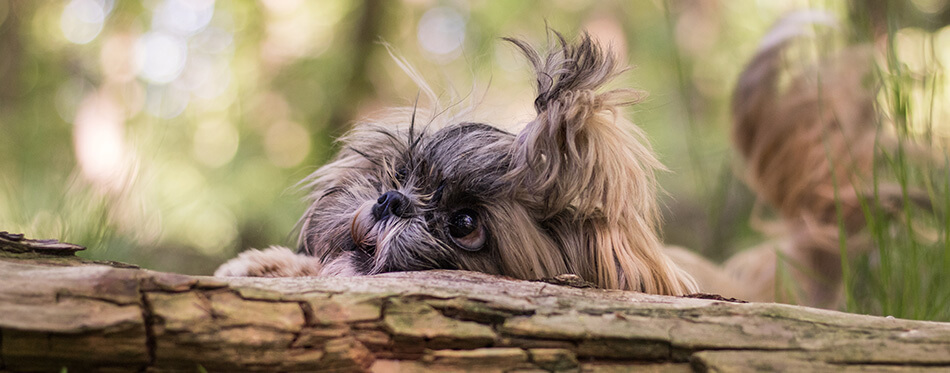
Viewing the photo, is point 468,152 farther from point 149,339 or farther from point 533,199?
point 149,339

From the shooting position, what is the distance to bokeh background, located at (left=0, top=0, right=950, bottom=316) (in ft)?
15.2

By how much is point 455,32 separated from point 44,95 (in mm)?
3540

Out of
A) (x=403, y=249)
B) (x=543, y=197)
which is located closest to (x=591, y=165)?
(x=543, y=197)

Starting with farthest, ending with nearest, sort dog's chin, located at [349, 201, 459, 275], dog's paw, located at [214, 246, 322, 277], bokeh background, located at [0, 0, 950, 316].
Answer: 1. bokeh background, located at [0, 0, 950, 316]
2. dog's paw, located at [214, 246, 322, 277]
3. dog's chin, located at [349, 201, 459, 275]

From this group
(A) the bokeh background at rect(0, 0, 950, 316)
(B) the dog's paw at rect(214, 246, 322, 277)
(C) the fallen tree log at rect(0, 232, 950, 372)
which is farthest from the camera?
(A) the bokeh background at rect(0, 0, 950, 316)

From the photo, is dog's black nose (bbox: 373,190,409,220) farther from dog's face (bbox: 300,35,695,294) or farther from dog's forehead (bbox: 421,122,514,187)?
dog's forehead (bbox: 421,122,514,187)

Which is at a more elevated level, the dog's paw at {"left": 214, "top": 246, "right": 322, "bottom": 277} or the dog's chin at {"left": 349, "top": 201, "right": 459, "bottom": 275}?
the dog's chin at {"left": 349, "top": 201, "right": 459, "bottom": 275}

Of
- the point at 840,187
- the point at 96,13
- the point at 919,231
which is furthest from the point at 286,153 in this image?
the point at 919,231

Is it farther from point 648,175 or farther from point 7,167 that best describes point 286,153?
point 648,175

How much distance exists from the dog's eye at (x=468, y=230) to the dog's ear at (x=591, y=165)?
14 centimetres

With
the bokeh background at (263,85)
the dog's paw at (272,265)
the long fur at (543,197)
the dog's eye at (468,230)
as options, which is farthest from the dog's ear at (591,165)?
the bokeh background at (263,85)

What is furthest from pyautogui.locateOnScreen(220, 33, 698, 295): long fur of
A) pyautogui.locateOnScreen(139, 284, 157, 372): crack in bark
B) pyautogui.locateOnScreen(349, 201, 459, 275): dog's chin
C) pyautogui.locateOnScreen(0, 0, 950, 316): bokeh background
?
pyautogui.locateOnScreen(0, 0, 950, 316): bokeh background

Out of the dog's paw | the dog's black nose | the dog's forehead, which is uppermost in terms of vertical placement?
the dog's forehead

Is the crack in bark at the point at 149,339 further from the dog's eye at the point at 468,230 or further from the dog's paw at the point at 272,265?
the dog's paw at the point at 272,265
